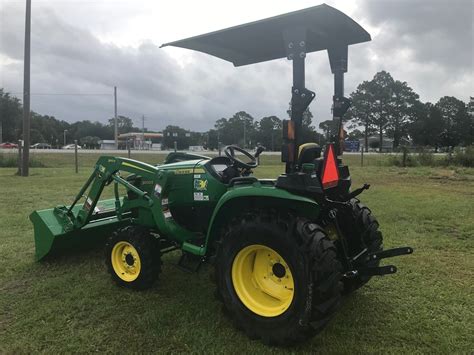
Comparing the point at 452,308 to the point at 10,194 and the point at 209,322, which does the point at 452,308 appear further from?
the point at 10,194

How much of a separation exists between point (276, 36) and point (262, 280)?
6.67 feet

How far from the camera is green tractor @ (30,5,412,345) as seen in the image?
278cm

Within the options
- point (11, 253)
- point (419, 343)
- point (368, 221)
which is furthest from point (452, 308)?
point (11, 253)

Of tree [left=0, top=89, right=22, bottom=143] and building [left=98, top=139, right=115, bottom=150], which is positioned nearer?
building [left=98, top=139, right=115, bottom=150]

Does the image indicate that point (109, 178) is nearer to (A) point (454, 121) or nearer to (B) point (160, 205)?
(B) point (160, 205)

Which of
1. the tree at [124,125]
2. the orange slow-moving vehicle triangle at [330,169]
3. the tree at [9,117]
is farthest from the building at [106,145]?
the orange slow-moving vehicle triangle at [330,169]

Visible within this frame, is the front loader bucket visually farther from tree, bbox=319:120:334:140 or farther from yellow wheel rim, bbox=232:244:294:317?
tree, bbox=319:120:334:140

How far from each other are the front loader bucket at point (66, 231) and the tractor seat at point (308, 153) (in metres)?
2.42

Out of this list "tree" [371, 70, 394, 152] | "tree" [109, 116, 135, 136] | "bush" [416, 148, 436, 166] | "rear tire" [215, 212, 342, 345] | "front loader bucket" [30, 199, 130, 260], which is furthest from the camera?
"tree" [109, 116, 135, 136]

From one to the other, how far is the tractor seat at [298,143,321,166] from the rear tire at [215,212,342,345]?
486 mm

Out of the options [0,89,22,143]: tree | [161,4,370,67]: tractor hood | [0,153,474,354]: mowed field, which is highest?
[0,89,22,143]: tree

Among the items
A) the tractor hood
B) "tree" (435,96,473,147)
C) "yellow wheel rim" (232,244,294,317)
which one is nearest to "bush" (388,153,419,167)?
the tractor hood

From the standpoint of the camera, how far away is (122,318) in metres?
3.34

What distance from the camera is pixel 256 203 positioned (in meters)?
3.20
